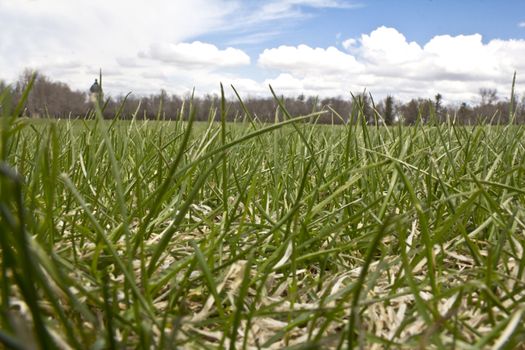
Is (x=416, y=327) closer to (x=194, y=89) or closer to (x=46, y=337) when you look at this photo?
(x=46, y=337)

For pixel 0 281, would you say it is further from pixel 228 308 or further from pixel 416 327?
pixel 416 327

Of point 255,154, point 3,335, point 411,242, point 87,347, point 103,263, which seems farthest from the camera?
point 255,154

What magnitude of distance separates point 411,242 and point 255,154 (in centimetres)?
121

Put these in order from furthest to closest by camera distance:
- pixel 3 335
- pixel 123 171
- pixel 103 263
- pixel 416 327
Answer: pixel 123 171
pixel 103 263
pixel 416 327
pixel 3 335

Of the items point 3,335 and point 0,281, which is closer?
point 3,335

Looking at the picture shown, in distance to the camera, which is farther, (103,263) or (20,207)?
(103,263)

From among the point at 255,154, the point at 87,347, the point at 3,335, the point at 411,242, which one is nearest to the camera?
the point at 3,335

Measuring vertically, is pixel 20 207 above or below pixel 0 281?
above

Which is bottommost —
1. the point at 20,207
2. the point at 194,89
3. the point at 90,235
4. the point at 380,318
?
the point at 380,318

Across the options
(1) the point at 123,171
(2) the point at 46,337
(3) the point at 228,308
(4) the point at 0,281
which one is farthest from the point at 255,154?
(2) the point at 46,337

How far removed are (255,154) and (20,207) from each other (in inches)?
70.3

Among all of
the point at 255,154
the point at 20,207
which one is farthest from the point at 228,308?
the point at 255,154

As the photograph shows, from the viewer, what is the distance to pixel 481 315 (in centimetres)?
76

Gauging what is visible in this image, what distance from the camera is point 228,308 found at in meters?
0.84
